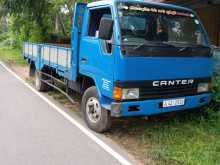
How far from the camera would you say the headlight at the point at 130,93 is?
594 cm

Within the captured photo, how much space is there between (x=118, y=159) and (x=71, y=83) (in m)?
3.01

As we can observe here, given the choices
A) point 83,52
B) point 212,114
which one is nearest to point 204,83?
point 212,114

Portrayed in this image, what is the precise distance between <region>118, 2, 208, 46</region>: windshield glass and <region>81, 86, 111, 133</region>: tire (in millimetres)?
1333

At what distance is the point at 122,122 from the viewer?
299 inches

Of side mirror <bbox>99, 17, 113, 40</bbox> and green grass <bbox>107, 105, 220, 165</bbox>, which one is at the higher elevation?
side mirror <bbox>99, 17, 113, 40</bbox>

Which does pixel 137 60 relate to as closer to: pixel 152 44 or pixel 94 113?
pixel 152 44

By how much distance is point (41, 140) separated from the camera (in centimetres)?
629

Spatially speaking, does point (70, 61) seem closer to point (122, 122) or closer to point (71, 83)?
point (71, 83)

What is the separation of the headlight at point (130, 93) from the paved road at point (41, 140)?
0.95 metres

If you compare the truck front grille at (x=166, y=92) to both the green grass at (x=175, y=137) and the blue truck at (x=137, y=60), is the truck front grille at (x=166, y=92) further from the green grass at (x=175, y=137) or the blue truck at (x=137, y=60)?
the green grass at (x=175, y=137)

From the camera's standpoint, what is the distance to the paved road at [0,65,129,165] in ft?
17.7

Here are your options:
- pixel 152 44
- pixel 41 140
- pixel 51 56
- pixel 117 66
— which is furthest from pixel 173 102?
pixel 51 56

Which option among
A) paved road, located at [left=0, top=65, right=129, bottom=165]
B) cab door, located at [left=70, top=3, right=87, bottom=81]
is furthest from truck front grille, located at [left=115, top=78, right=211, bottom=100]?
cab door, located at [left=70, top=3, right=87, bottom=81]

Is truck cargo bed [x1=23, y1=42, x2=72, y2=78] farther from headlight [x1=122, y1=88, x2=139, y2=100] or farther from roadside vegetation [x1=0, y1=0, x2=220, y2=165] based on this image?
headlight [x1=122, y1=88, x2=139, y2=100]
